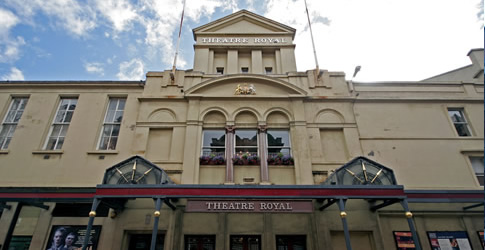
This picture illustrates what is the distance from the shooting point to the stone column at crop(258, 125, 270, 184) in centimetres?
1086

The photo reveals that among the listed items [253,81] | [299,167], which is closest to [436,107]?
[299,167]

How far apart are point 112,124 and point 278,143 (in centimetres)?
873

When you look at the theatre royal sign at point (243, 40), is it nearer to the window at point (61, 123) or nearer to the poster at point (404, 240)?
the window at point (61, 123)

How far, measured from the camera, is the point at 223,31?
15.1 meters

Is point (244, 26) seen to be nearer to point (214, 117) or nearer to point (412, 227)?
point (214, 117)

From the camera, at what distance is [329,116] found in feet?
40.9

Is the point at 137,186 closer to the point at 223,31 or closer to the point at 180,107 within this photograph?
the point at 180,107

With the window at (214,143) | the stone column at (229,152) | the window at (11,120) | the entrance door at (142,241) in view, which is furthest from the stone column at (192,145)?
the window at (11,120)

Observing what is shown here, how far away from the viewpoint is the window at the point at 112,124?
39.7ft

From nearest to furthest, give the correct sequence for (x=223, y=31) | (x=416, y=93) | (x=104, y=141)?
1. (x=104, y=141)
2. (x=416, y=93)
3. (x=223, y=31)

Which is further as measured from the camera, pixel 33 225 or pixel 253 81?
pixel 253 81

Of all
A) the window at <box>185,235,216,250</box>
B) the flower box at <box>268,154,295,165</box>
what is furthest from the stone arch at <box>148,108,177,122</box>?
the window at <box>185,235,216,250</box>

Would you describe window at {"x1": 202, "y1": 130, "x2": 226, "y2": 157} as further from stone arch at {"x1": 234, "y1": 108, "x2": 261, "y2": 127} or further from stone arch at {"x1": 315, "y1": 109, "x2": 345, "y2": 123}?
stone arch at {"x1": 315, "y1": 109, "x2": 345, "y2": 123}

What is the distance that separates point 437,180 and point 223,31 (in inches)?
548
